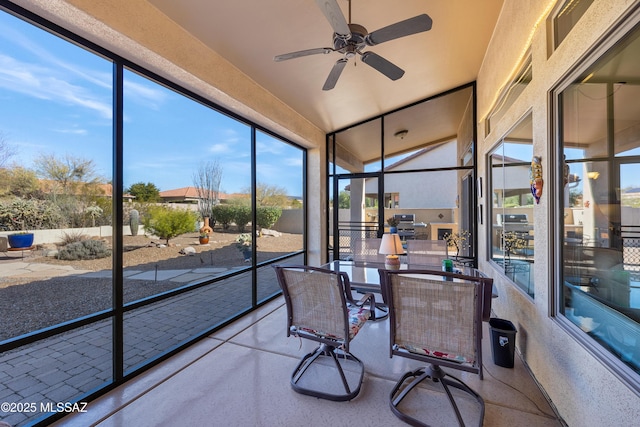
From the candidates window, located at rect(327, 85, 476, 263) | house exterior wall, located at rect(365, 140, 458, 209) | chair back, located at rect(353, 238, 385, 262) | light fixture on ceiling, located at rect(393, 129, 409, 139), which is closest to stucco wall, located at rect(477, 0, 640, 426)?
chair back, located at rect(353, 238, 385, 262)

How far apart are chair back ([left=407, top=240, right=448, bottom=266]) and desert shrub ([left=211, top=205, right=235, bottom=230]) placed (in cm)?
241

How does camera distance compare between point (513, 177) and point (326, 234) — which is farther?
point (326, 234)

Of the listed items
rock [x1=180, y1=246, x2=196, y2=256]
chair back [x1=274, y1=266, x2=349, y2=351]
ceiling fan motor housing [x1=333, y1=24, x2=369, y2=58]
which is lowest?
chair back [x1=274, y1=266, x2=349, y2=351]

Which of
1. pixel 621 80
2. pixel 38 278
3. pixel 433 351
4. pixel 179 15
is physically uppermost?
pixel 179 15

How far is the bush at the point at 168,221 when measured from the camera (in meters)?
2.60

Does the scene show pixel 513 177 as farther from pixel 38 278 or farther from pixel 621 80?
pixel 38 278

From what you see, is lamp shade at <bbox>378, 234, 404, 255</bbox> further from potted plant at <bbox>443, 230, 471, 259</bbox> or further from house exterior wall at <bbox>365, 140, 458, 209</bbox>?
house exterior wall at <bbox>365, 140, 458, 209</bbox>

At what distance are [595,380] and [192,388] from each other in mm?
2619

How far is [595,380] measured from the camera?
1.43 metres

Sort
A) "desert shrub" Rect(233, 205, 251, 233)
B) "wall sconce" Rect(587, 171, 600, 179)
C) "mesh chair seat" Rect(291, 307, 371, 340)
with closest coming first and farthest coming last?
"wall sconce" Rect(587, 171, 600, 179)
"mesh chair seat" Rect(291, 307, 371, 340)
"desert shrub" Rect(233, 205, 251, 233)

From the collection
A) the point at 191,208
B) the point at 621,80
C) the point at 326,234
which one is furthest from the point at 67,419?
the point at 326,234

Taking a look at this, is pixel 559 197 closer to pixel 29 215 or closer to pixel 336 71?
pixel 336 71

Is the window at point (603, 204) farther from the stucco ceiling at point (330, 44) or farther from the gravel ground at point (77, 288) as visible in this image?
the gravel ground at point (77, 288)

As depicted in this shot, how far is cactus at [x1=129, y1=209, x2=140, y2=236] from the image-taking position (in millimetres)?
2389
